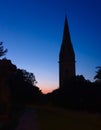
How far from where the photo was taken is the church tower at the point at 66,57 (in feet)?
399

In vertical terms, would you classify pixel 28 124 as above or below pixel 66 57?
below

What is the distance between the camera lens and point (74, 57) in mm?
129500

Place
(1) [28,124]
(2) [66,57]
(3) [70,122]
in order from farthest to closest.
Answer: (2) [66,57] < (3) [70,122] < (1) [28,124]

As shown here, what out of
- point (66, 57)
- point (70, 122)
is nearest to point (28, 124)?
point (70, 122)

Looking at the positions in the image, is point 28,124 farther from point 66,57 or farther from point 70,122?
point 66,57

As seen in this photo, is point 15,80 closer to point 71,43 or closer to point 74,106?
point 74,106

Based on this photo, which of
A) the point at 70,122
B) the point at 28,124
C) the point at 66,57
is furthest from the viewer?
the point at 66,57

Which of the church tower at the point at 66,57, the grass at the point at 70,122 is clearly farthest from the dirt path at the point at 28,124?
the church tower at the point at 66,57

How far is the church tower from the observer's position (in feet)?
399

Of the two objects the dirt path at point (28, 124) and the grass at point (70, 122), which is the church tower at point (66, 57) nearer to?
the grass at point (70, 122)

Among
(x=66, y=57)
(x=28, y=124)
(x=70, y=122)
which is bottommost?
(x=28, y=124)

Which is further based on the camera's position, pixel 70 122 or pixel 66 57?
pixel 66 57

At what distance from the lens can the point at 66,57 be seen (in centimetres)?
12825

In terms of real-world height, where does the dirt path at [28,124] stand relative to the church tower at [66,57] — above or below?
below
